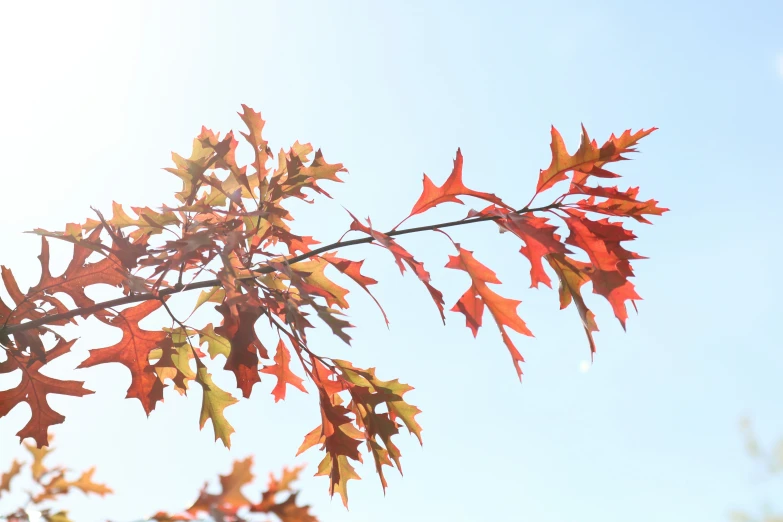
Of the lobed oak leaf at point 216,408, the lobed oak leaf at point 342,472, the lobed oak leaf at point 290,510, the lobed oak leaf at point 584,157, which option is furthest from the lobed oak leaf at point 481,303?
the lobed oak leaf at point 290,510

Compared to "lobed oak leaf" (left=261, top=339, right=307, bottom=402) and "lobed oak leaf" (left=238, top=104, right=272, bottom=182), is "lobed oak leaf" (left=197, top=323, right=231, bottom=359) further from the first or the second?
"lobed oak leaf" (left=238, top=104, right=272, bottom=182)

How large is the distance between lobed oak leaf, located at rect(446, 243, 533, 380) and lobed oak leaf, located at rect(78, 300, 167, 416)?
0.79m

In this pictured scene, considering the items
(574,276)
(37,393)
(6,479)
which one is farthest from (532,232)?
(6,479)

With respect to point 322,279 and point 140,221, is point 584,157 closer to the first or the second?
point 322,279

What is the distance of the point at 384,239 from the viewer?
1.60 meters

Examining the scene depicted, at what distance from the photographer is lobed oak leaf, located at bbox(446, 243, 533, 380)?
5.80 feet

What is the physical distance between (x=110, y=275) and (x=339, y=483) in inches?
34.2

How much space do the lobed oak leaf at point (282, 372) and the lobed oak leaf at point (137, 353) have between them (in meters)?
0.33

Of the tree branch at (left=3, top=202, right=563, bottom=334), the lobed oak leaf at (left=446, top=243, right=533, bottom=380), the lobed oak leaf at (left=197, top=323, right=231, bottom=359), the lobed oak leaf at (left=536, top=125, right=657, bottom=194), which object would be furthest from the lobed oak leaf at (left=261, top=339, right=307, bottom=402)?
the lobed oak leaf at (left=536, top=125, right=657, bottom=194)

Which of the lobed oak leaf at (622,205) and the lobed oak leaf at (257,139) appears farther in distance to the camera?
the lobed oak leaf at (257,139)

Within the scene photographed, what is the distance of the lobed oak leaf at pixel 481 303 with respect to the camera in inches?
69.6

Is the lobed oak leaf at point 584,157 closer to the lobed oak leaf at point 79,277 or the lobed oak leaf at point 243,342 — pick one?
the lobed oak leaf at point 243,342

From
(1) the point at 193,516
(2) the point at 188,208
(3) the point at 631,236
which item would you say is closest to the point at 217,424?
(2) the point at 188,208

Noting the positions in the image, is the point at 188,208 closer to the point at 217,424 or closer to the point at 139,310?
the point at 139,310
